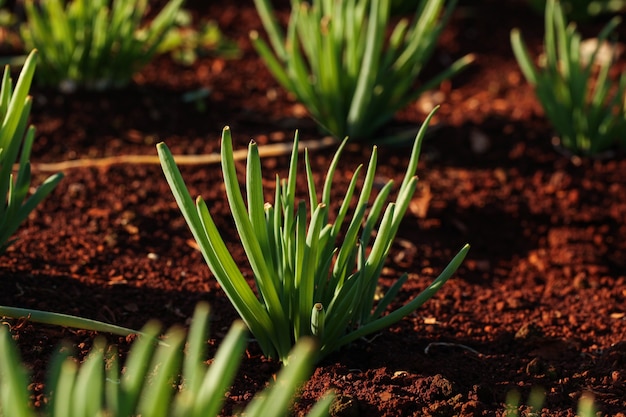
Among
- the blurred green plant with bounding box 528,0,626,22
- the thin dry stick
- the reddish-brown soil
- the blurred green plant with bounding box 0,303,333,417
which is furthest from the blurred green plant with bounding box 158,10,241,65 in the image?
the blurred green plant with bounding box 0,303,333,417

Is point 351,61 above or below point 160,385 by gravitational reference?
above

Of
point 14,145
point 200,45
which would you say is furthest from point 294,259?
point 200,45

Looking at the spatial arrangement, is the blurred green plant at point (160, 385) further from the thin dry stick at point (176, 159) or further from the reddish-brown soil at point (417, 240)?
the thin dry stick at point (176, 159)

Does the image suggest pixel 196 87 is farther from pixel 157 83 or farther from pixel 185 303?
pixel 185 303

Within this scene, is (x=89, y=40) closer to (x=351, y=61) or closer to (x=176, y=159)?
(x=176, y=159)

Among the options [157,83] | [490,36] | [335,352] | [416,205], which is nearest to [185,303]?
[335,352]

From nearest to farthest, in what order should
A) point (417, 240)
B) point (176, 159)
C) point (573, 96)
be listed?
point (417, 240) → point (176, 159) → point (573, 96)
